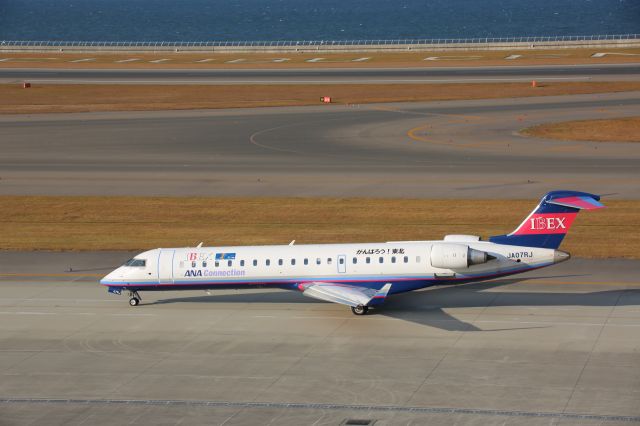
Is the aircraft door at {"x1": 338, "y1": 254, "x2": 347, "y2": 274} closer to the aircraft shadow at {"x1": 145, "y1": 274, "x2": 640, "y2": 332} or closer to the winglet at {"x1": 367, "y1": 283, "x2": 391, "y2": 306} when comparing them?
the winglet at {"x1": 367, "y1": 283, "x2": 391, "y2": 306}

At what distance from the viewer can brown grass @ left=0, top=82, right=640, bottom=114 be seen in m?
107

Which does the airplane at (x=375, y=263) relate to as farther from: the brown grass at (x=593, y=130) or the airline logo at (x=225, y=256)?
the brown grass at (x=593, y=130)

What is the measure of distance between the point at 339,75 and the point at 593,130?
48247 mm

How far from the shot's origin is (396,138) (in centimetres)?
8550

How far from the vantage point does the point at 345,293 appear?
41344mm

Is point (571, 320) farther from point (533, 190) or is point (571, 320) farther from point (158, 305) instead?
point (533, 190)

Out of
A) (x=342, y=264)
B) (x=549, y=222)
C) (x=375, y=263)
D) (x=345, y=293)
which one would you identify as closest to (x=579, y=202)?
(x=549, y=222)

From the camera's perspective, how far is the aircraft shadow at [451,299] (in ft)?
139

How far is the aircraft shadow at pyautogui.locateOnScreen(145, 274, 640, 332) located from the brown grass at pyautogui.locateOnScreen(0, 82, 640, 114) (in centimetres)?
6057

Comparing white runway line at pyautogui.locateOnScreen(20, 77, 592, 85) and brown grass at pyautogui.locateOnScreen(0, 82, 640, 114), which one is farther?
white runway line at pyautogui.locateOnScreen(20, 77, 592, 85)

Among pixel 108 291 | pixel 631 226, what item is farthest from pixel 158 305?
pixel 631 226

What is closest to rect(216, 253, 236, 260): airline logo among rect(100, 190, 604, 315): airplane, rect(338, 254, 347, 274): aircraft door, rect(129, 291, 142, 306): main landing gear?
rect(100, 190, 604, 315): airplane

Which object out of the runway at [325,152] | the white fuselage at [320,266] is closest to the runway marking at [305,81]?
the runway at [325,152]

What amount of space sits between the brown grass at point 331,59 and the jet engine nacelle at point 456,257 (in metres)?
97.5
